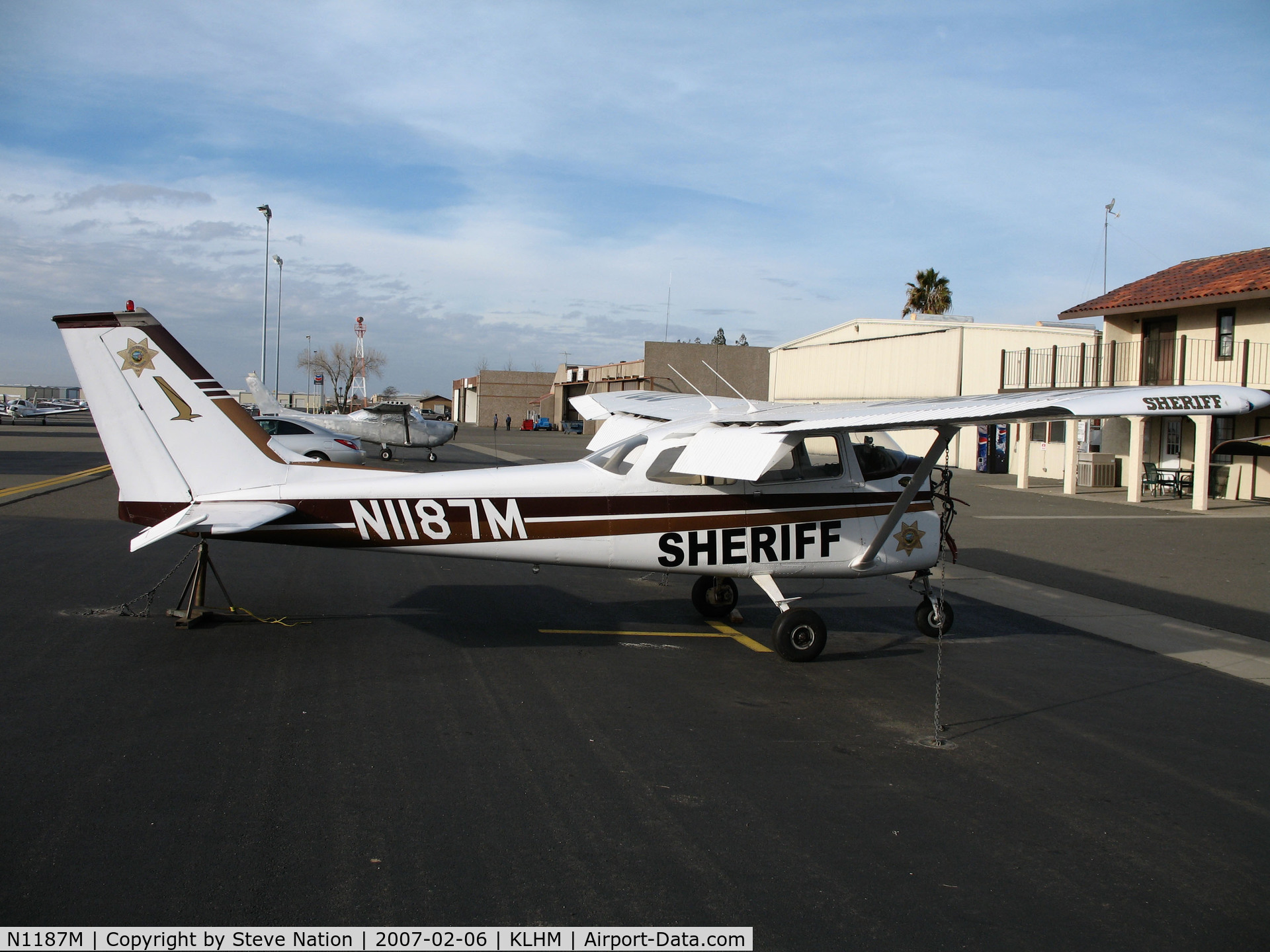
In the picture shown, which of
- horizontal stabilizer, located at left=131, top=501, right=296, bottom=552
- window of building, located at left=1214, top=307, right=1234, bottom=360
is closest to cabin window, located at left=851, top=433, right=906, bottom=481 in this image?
horizontal stabilizer, located at left=131, top=501, right=296, bottom=552

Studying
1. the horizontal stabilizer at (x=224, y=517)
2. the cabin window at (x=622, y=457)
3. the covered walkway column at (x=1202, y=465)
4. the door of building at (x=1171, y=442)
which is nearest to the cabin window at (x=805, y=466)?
the cabin window at (x=622, y=457)

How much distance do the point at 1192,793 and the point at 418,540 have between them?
5.70m

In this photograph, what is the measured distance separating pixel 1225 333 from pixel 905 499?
72.1 ft

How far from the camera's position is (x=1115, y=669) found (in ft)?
26.5

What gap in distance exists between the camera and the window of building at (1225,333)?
24281 mm

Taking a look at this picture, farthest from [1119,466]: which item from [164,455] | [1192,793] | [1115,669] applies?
[164,455]

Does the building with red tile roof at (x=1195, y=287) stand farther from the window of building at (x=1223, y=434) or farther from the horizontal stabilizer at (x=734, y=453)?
the horizontal stabilizer at (x=734, y=453)

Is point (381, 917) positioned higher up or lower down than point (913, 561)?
lower down

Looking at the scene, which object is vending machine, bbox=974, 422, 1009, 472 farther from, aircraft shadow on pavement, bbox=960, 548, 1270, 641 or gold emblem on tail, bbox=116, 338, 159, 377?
gold emblem on tail, bbox=116, 338, 159, 377

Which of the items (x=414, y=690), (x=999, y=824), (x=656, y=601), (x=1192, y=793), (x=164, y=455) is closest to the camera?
(x=999, y=824)

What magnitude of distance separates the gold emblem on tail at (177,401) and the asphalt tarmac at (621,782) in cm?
194

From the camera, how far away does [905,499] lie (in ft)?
26.0

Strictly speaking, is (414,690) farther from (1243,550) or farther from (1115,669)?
(1243,550)

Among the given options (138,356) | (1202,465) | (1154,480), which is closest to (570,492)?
(138,356)
